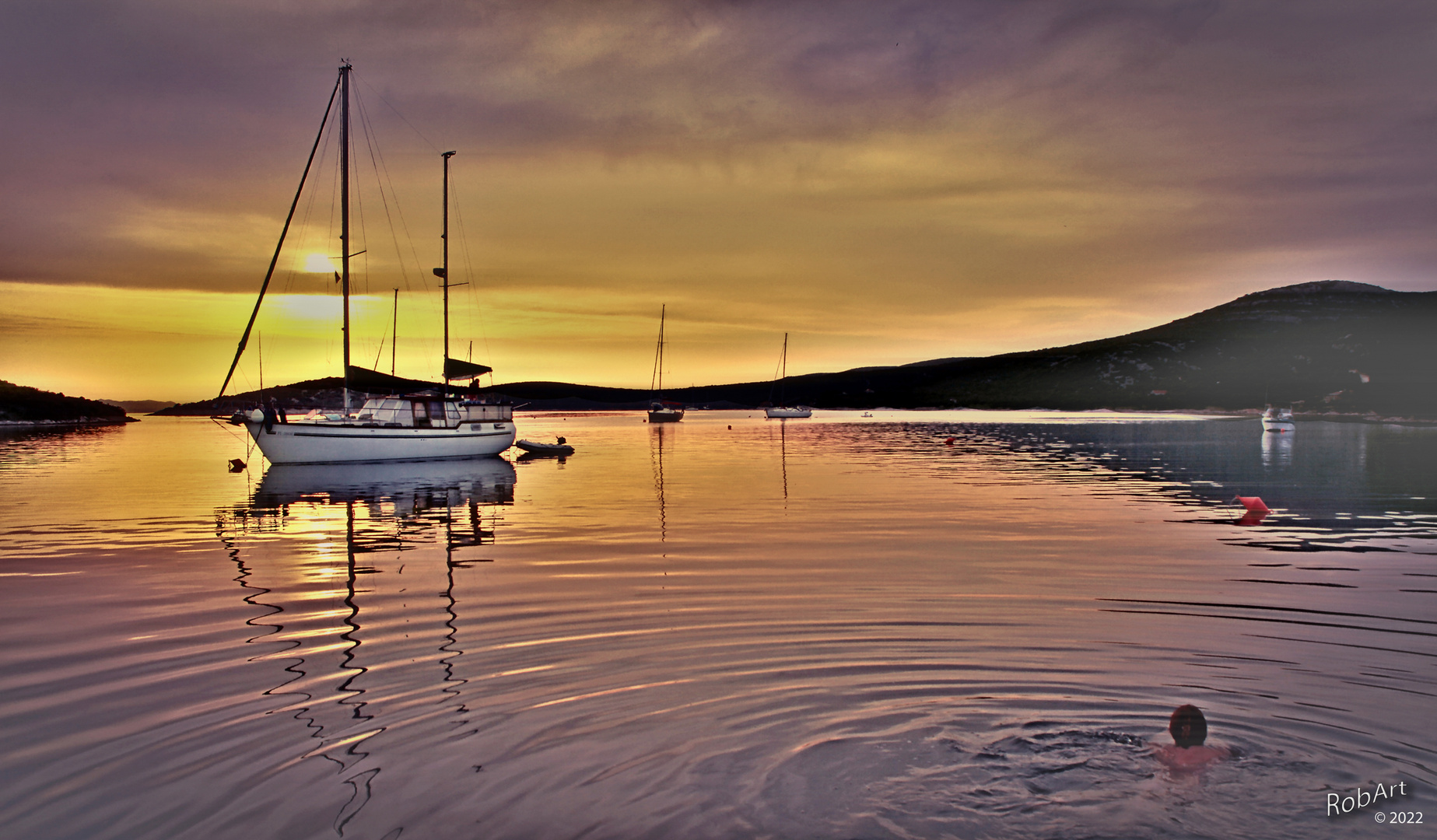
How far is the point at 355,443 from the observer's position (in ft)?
149

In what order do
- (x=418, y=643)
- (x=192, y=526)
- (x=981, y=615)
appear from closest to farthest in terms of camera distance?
1. (x=418, y=643)
2. (x=981, y=615)
3. (x=192, y=526)

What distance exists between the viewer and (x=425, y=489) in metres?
33.9

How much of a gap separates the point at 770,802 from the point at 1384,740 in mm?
5085

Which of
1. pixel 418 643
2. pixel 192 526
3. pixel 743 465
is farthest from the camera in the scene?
pixel 743 465

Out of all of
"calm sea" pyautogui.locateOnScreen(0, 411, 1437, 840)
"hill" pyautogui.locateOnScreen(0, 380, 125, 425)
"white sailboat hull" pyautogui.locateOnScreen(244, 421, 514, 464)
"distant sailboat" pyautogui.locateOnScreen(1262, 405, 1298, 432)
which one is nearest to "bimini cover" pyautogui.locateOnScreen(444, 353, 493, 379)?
"white sailboat hull" pyautogui.locateOnScreen(244, 421, 514, 464)

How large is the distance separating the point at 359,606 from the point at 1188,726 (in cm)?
1060

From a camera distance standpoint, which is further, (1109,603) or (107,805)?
(1109,603)

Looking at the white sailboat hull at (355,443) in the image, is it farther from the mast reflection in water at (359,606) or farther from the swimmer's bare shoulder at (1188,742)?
the swimmer's bare shoulder at (1188,742)

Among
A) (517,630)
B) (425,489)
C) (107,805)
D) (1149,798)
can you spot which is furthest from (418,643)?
(425,489)

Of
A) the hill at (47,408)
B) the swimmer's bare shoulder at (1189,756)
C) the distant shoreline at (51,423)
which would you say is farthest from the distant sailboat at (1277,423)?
the hill at (47,408)

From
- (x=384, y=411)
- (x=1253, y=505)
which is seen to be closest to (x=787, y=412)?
(x=384, y=411)

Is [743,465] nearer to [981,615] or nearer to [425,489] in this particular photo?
[425,489]

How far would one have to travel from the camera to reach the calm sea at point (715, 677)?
6.14 metres

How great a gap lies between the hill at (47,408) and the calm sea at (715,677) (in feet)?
555
